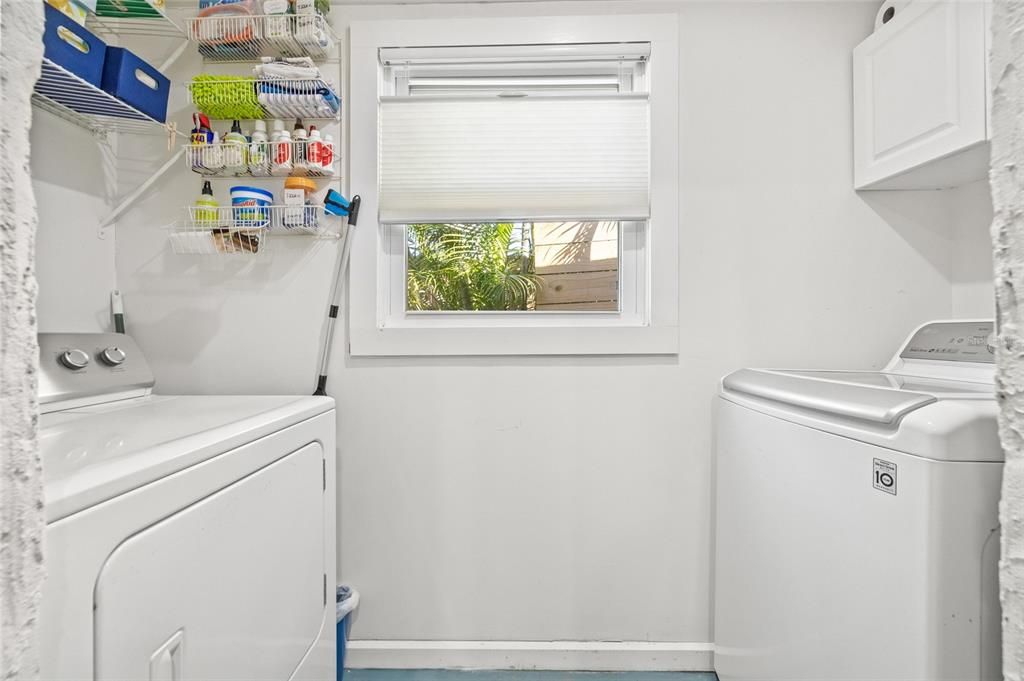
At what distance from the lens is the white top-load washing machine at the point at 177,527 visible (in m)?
0.60

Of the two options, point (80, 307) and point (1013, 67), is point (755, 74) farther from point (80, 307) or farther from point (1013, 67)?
point (80, 307)

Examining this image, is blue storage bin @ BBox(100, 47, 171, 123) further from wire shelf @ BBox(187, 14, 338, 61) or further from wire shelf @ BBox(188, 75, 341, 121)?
wire shelf @ BBox(187, 14, 338, 61)

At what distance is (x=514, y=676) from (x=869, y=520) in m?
1.18

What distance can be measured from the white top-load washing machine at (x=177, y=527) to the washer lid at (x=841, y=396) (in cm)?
112

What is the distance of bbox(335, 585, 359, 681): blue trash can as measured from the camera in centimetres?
147

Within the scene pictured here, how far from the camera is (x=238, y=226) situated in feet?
4.66

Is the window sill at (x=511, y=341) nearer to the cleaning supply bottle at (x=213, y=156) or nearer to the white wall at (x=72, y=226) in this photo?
the cleaning supply bottle at (x=213, y=156)

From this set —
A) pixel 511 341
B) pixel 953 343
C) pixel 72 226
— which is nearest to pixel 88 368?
pixel 72 226

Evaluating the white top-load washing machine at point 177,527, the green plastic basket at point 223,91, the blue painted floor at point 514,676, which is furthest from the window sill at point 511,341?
the blue painted floor at point 514,676

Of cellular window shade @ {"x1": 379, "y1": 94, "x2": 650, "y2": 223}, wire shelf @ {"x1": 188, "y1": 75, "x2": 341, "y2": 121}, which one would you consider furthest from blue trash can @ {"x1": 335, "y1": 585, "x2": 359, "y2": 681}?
wire shelf @ {"x1": 188, "y1": 75, "x2": 341, "y2": 121}

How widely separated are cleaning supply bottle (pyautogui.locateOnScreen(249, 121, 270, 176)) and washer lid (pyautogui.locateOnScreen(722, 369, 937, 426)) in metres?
1.52

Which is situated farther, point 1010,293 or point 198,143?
point 198,143

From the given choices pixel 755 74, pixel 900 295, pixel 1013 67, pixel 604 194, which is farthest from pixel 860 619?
pixel 755 74

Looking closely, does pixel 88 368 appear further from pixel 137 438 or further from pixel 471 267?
pixel 471 267
